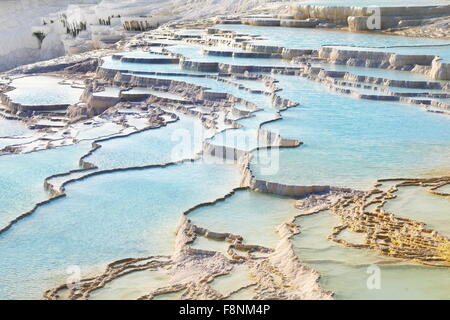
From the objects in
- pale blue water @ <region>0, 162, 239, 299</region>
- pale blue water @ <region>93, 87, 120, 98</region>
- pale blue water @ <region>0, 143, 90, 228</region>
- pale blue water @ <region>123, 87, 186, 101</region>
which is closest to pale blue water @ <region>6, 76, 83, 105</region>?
pale blue water @ <region>93, 87, 120, 98</region>

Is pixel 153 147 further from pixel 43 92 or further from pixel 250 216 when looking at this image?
pixel 43 92

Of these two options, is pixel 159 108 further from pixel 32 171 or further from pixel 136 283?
pixel 136 283

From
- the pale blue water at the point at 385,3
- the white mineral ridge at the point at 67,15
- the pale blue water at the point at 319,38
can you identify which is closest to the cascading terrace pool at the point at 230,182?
the pale blue water at the point at 319,38

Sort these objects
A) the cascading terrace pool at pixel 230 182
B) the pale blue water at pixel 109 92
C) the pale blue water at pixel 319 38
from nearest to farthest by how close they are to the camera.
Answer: the cascading terrace pool at pixel 230 182
the pale blue water at pixel 109 92
the pale blue water at pixel 319 38

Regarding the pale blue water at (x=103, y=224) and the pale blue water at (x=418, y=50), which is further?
the pale blue water at (x=418, y=50)

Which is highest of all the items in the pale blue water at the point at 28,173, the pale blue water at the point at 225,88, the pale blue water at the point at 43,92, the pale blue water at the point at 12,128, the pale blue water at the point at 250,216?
the pale blue water at the point at 225,88

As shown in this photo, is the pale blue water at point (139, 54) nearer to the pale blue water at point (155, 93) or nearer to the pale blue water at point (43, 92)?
the pale blue water at point (43, 92)

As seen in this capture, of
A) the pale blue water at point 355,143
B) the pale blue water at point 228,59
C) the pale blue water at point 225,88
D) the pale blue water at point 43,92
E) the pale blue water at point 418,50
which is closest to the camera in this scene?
the pale blue water at point 355,143

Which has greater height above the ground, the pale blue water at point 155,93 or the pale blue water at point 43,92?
the pale blue water at point 155,93
